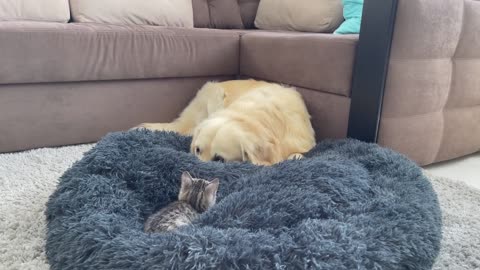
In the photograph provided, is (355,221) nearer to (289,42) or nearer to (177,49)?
(289,42)

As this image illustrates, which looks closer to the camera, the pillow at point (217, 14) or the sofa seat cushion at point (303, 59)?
the sofa seat cushion at point (303, 59)

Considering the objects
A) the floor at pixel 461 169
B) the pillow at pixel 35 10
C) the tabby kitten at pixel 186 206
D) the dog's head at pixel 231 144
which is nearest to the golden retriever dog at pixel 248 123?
the dog's head at pixel 231 144

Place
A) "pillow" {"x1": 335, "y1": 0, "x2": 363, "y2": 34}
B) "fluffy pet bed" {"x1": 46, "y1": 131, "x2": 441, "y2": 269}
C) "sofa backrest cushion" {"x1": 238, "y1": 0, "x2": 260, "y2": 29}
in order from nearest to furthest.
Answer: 1. "fluffy pet bed" {"x1": 46, "y1": 131, "x2": 441, "y2": 269}
2. "pillow" {"x1": 335, "y1": 0, "x2": 363, "y2": 34}
3. "sofa backrest cushion" {"x1": 238, "y1": 0, "x2": 260, "y2": 29}

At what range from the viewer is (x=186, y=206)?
1.10 metres

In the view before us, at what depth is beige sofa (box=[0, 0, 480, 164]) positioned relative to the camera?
1.60 m

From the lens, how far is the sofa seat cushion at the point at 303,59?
5.40ft

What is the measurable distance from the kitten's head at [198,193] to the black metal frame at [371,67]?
73 centimetres

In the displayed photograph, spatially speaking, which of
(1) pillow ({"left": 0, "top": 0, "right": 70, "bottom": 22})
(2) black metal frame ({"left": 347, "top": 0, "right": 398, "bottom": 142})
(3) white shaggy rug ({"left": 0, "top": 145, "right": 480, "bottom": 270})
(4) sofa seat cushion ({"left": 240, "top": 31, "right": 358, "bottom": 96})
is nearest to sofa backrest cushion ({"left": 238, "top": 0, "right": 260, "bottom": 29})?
(4) sofa seat cushion ({"left": 240, "top": 31, "right": 358, "bottom": 96})

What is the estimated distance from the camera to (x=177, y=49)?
2006 millimetres

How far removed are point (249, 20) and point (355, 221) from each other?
2.19 metres

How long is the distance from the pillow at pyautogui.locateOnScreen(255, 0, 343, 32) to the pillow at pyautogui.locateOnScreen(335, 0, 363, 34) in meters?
0.12

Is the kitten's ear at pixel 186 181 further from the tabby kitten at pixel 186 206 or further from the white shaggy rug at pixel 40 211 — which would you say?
the white shaggy rug at pixel 40 211

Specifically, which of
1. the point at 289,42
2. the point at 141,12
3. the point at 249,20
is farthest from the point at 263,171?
the point at 249,20

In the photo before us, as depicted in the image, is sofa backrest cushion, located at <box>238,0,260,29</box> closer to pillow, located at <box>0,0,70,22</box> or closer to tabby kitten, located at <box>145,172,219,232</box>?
pillow, located at <box>0,0,70,22</box>
